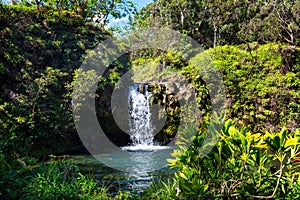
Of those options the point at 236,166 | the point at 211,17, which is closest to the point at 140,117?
the point at 236,166

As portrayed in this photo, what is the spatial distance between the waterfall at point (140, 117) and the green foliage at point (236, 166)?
8.49 meters

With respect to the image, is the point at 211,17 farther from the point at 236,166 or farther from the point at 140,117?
the point at 236,166

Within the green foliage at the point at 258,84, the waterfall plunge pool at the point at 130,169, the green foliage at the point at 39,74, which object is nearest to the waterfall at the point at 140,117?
the waterfall plunge pool at the point at 130,169

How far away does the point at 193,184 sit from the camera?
7.50 ft

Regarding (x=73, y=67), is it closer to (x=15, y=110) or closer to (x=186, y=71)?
(x=15, y=110)

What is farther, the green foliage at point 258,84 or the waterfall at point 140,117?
the waterfall at point 140,117

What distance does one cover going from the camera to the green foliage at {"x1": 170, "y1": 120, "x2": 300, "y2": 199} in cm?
220

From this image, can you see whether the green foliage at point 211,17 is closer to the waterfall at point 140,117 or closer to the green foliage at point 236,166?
the waterfall at point 140,117

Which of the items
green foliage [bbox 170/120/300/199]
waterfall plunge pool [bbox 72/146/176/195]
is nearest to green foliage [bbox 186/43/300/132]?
waterfall plunge pool [bbox 72/146/176/195]

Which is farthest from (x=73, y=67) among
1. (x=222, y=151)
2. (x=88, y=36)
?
(x=222, y=151)

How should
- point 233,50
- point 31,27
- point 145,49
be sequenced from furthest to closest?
point 145,49
point 233,50
point 31,27

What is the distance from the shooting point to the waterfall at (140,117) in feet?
36.1

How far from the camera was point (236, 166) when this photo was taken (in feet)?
7.85

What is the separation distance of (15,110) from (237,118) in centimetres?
740
